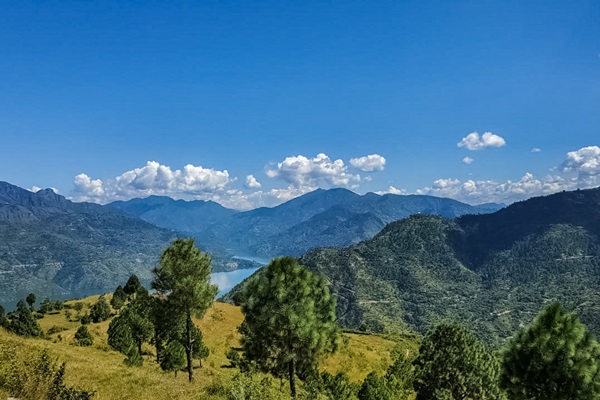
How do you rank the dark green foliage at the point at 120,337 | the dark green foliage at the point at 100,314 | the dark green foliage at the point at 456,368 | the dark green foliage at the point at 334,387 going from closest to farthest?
1. the dark green foliage at the point at 334,387
2. the dark green foliage at the point at 456,368
3. the dark green foliage at the point at 120,337
4. the dark green foliage at the point at 100,314

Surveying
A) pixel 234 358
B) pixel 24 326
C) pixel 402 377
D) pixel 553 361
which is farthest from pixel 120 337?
pixel 553 361

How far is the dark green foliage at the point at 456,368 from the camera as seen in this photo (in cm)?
4000

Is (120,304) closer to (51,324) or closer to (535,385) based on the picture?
(51,324)

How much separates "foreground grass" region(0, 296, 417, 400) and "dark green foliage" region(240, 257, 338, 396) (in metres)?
4.39

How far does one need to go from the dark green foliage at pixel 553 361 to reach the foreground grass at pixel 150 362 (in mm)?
18175

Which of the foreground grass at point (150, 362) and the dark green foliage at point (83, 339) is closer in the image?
the foreground grass at point (150, 362)

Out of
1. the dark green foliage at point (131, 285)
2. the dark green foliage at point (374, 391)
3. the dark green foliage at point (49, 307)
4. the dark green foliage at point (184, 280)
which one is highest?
the dark green foliage at point (184, 280)

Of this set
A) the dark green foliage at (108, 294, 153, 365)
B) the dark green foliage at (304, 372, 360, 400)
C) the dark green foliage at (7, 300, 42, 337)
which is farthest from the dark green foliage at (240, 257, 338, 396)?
the dark green foliage at (7, 300, 42, 337)

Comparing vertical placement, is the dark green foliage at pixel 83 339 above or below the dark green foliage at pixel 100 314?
above

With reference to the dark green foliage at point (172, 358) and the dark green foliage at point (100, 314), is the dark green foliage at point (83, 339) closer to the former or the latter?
the dark green foliage at point (172, 358)

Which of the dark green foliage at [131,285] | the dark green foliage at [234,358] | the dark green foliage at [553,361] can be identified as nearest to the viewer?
the dark green foliage at [553,361]

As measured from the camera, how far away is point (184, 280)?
31688mm

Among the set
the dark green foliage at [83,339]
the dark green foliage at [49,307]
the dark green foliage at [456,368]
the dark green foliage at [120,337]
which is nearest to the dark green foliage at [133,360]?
the dark green foliage at [120,337]

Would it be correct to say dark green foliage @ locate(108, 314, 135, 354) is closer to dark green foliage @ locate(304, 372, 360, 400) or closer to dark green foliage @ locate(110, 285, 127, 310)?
dark green foliage @ locate(304, 372, 360, 400)
